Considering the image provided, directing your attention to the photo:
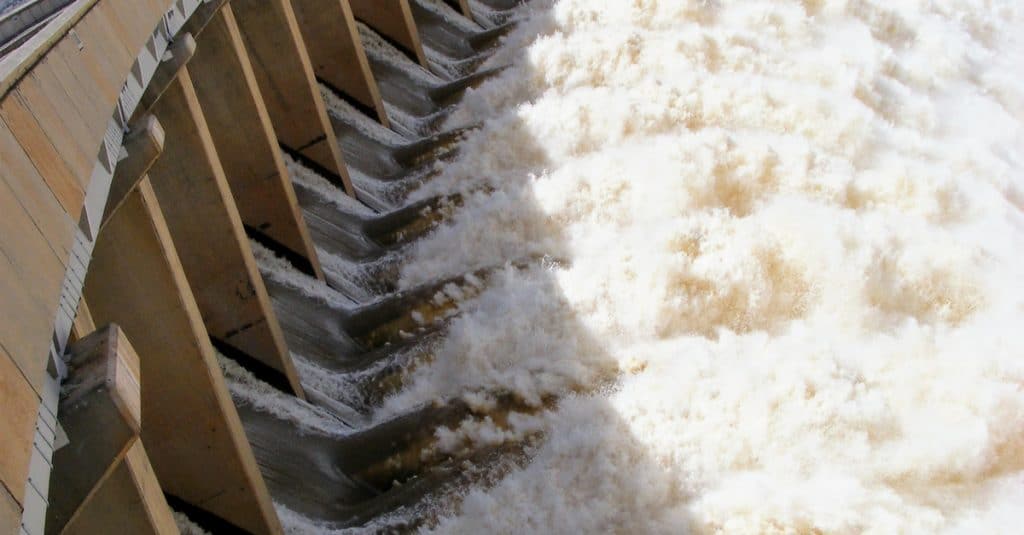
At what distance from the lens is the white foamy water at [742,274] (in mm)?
8672

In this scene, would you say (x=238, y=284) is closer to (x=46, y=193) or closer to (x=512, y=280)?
(x=512, y=280)

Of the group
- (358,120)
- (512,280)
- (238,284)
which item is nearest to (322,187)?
(358,120)

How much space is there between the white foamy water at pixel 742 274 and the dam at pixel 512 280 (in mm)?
35

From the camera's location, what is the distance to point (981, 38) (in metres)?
18.2

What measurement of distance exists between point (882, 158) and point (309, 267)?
642cm

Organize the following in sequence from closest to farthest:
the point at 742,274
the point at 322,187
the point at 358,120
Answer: the point at 742,274 < the point at 322,187 < the point at 358,120

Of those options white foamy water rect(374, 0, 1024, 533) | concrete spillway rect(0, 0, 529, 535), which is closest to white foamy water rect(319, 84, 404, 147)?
concrete spillway rect(0, 0, 529, 535)

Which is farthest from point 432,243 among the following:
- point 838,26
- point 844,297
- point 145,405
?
point 838,26

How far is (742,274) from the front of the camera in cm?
1066

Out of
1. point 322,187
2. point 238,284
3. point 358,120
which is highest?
point 358,120

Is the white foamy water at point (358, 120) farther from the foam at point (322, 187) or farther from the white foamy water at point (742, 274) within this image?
the foam at point (322, 187)

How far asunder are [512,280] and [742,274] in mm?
2145

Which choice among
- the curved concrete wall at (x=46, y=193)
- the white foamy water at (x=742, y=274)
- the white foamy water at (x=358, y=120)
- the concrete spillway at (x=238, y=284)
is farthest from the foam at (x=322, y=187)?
the curved concrete wall at (x=46, y=193)

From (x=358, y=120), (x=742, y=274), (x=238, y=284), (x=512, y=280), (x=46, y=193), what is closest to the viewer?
(x=46, y=193)
